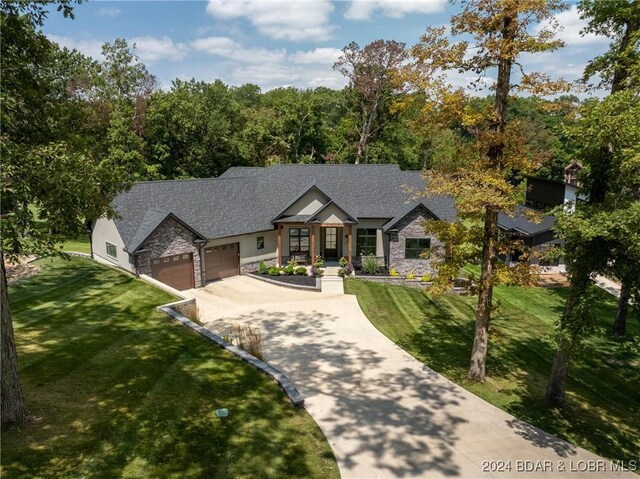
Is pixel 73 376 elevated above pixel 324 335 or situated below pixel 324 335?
above

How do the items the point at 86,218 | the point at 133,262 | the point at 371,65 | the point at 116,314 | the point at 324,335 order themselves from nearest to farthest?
1. the point at 86,218
2. the point at 116,314
3. the point at 324,335
4. the point at 133,262
5. the point at 371,65

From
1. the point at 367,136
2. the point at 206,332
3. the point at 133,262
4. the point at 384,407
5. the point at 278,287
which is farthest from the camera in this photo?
the point at 367,136

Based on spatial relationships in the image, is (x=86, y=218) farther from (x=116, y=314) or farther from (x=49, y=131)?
(x=116, y=314)

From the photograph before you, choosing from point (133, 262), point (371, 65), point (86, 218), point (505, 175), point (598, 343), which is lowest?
point (598, 343)

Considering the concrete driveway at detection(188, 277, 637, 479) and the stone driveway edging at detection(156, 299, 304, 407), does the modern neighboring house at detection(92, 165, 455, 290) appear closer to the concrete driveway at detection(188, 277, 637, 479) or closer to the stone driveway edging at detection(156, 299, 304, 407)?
the stone driveway edging at detection(156, 299, 304, 407)

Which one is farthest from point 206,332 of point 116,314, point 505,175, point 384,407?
point 505,175

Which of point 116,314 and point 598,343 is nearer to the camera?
point 116,314
